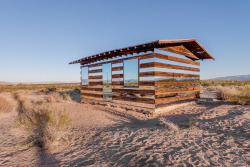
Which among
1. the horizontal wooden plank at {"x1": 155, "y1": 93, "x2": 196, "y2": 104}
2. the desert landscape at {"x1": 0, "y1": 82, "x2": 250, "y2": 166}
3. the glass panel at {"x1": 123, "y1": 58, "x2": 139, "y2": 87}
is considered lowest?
the desert landscape at {"x1": 0, "y1": 82, "x2": 250, "y2": 166}

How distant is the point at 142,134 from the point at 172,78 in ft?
14.7

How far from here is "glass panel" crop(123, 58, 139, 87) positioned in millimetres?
7414

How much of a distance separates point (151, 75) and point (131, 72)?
4.32ft

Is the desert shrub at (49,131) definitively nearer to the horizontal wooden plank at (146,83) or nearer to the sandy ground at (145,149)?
the sandy ground at (145,149)

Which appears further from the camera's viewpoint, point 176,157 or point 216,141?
point 216,141

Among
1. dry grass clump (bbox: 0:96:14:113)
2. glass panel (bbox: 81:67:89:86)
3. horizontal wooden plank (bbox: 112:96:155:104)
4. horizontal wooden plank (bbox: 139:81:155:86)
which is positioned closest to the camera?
horizontal wooden plank (bbox: 139:81:155:86)

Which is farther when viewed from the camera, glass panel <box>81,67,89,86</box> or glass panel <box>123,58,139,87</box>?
glass panel <box>81,67,89,86</box>

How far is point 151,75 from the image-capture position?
6.70 metres

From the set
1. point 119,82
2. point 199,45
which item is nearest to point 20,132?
point 119,82

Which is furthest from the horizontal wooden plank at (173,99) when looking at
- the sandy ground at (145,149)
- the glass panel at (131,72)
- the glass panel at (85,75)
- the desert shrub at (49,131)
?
the glass panel at (85,75)

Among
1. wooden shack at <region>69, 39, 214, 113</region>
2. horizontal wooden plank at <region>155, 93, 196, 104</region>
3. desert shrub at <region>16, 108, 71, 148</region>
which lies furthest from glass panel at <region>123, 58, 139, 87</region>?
desert shrub at <region>16, 108, 71, 148</region>

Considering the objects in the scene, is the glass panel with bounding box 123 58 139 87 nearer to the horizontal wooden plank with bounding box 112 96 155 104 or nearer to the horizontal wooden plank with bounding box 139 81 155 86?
the horizontal wooden plank with bounding box 139 81 155 86

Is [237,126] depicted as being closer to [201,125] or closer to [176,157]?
[201,125]

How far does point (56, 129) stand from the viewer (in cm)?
422
